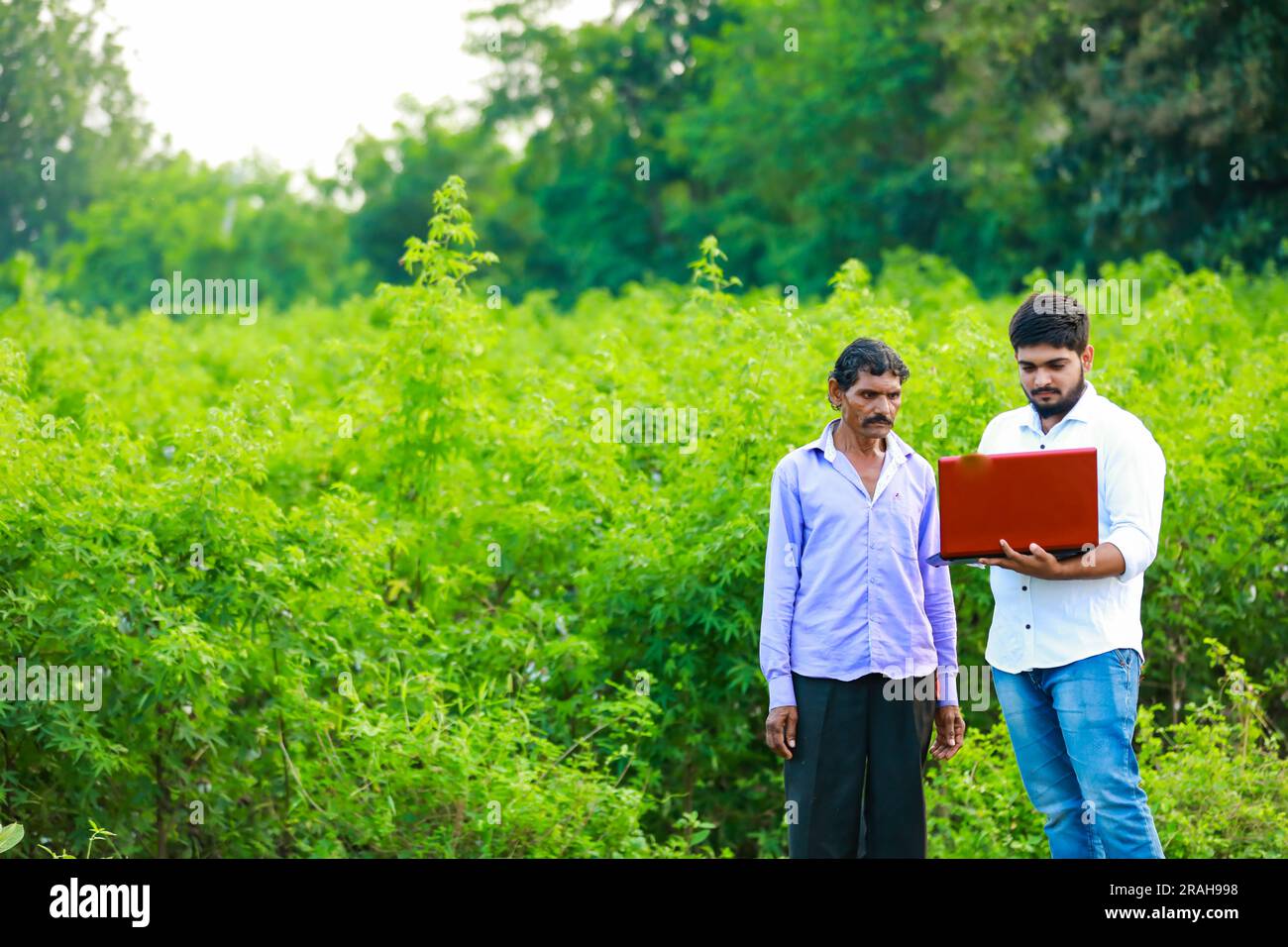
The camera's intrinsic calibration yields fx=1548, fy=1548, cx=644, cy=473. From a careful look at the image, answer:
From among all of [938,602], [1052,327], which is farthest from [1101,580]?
[1052,327]

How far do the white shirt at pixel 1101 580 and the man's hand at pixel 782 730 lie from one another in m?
0.61

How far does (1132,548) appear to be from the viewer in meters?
4.04

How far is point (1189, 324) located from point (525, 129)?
38163 millimetres

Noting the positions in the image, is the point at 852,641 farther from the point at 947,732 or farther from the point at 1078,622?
the point at 1078,622

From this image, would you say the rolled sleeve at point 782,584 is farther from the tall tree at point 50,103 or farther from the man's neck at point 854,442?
the tall tree at point 50,103

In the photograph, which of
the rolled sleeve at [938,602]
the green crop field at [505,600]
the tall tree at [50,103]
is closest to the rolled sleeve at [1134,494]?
the rolled sleeve at [938,602]

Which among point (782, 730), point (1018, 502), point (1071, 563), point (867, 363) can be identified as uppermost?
point (867, 363)

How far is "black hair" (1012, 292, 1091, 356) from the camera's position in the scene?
13.7 feet

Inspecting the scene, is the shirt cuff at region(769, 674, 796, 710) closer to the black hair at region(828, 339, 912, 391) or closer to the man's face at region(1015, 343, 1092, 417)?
the black hair at region(828, 339, 912, 391)

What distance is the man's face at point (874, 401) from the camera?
4.41 m

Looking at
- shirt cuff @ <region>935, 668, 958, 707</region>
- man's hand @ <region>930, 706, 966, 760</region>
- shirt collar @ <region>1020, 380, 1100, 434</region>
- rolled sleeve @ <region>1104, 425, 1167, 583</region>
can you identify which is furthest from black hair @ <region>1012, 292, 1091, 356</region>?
man's hand @ <region>930, 706, 966, 760</region>

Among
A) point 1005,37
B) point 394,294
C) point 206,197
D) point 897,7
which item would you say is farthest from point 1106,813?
point 206,197

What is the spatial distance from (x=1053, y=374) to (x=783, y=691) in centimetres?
117
